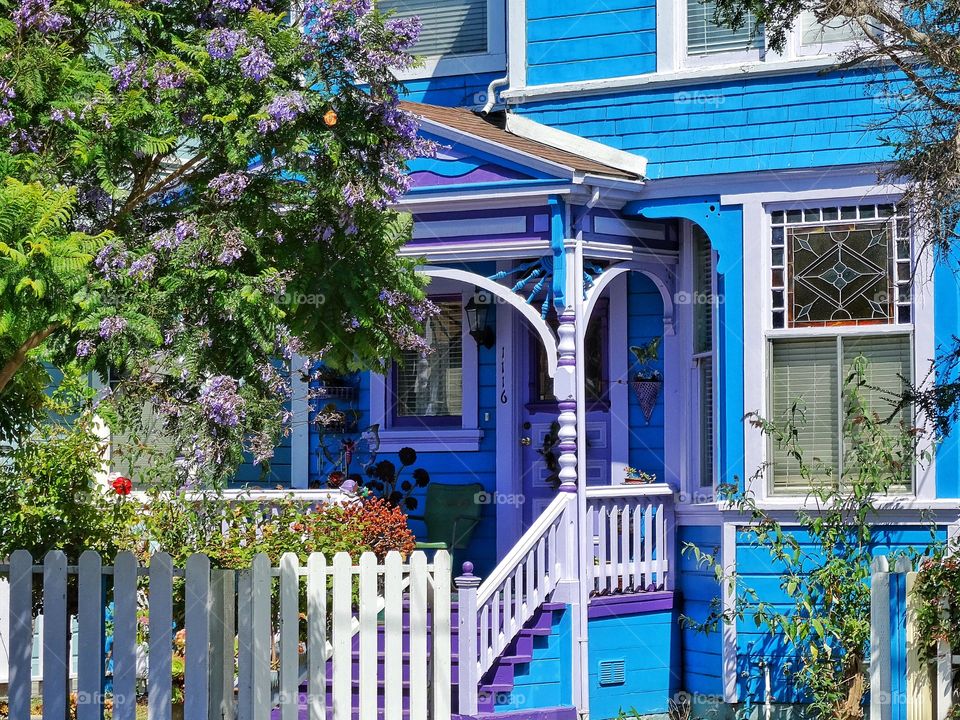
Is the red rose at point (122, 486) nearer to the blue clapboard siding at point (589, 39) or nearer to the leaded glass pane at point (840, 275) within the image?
the blue clapboard siding at point (589, 39)

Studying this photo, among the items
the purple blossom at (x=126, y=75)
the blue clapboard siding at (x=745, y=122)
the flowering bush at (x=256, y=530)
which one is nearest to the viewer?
the purple blossom at (x=126, y=75)

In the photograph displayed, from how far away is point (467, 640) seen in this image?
9.80m

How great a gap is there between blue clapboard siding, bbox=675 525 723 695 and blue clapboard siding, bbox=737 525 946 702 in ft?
1.12

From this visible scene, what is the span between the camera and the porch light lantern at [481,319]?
12836 mm

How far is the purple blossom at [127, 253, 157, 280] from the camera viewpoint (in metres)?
6.64

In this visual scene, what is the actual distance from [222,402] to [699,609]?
6.12 m

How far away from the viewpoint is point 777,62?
36.9ft

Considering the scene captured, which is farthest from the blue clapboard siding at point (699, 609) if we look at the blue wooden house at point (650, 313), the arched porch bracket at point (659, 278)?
the arched porch bracket at point (659, 278)

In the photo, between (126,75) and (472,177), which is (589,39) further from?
(126,75)

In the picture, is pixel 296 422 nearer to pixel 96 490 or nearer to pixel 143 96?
pixel 96 490

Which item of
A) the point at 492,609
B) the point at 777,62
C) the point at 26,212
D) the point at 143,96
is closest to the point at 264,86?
the point at 143,96

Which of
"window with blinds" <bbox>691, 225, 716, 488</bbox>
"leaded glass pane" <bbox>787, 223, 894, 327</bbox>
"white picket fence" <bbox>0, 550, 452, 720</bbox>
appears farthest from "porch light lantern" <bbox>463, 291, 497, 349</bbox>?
"white picket fence" <bbox>0, 550, 452, 720</bbox>

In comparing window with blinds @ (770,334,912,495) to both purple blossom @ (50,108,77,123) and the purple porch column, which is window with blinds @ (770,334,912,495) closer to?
the purple porch column

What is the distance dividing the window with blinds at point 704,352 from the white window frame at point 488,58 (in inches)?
98.2
